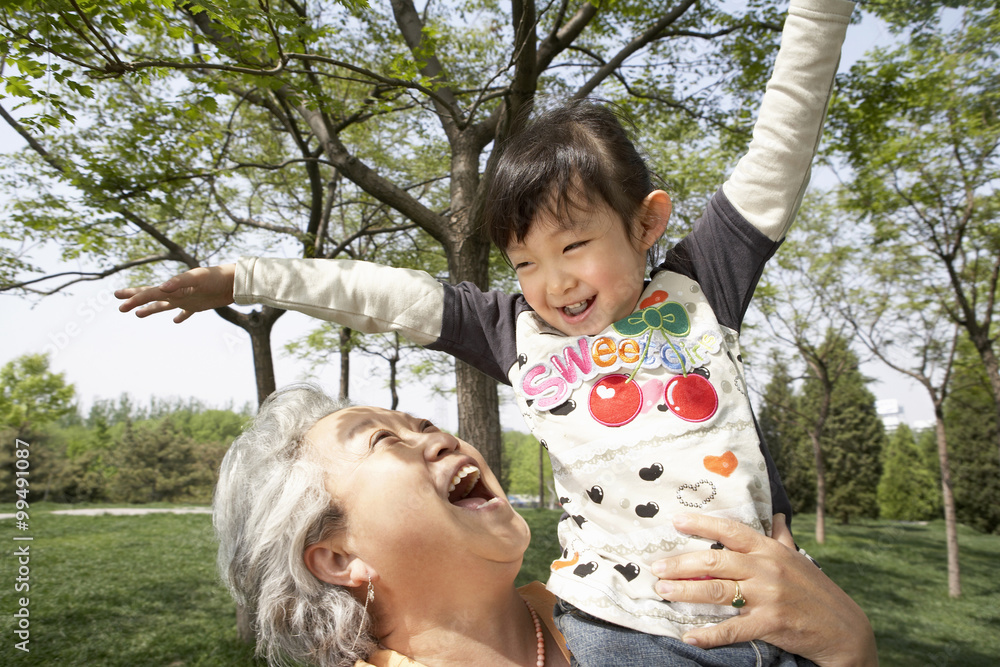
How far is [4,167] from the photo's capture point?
621cm

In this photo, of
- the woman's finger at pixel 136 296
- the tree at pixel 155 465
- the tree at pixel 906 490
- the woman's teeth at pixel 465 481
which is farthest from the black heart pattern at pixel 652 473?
the tree at pixel 906 490

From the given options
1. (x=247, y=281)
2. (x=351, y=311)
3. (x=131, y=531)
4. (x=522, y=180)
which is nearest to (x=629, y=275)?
(x=522, y=180)

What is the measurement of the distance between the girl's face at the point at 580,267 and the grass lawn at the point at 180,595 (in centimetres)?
607

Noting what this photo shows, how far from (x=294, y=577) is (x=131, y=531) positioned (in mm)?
13866

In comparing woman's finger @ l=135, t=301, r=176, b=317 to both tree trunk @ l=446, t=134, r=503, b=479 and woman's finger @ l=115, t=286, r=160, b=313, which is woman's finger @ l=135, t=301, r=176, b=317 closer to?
woman's finger @ l=115, t=286, r=160, b=313

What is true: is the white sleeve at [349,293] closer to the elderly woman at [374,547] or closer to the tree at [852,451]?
the elderly woman at [374,547]

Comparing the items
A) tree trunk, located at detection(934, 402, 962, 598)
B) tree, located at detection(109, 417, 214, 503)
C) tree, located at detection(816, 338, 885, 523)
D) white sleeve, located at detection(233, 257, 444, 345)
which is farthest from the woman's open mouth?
tree, located at detection(816, 338, 885, 523)

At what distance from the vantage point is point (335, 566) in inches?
62.6

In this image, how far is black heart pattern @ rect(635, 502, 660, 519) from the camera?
4.44 feet

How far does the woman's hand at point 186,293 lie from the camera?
138cm

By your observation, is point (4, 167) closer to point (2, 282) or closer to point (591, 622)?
point (2, 282)

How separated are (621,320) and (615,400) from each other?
0.75ft

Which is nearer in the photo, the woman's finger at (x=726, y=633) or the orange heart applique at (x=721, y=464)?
the woman's finger at (x=726, y=633)

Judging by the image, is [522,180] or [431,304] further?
[431,304]
